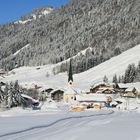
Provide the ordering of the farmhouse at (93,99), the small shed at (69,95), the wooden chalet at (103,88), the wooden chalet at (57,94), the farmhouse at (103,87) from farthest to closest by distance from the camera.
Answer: the farmhouse at (103,87) < the wooden chalet at (103,88) < the wooden chalet at (57,94) < the small shed at (69,95) < the farmhouse at (93,99)

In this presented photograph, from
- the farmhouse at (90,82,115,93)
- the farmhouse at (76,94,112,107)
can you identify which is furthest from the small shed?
the farmhouse at (90,82,115,93)

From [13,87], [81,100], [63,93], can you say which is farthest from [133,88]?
[13,87]

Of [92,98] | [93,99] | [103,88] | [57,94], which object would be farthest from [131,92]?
[93,99]

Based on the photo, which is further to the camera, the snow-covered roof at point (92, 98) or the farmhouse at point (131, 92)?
the farmhouse at point (131, 92)

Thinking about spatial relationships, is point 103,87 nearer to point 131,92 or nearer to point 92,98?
point 131,92

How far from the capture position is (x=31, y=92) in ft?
445

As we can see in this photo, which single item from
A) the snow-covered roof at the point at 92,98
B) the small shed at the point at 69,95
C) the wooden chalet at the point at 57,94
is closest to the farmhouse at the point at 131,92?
the small shed at the point at 69,95

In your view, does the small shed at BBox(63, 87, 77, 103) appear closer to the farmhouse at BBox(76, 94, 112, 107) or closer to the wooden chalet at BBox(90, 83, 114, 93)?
the farmhouse at BBox(76, 94, 112, 107)

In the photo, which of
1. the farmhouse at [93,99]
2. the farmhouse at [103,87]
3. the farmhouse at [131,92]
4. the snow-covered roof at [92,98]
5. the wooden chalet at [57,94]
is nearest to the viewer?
the farmhouse at [93,99]

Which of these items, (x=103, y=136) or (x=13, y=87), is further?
(x=13, y=87)

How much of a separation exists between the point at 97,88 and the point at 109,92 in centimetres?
716

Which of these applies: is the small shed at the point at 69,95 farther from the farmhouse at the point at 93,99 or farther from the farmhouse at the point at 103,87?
the farmhouse at the point at 103,87

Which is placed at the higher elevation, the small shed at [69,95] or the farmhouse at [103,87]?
the farmhouse at [103,87]

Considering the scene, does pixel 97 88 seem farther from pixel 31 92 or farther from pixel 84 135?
pixel 84 135
